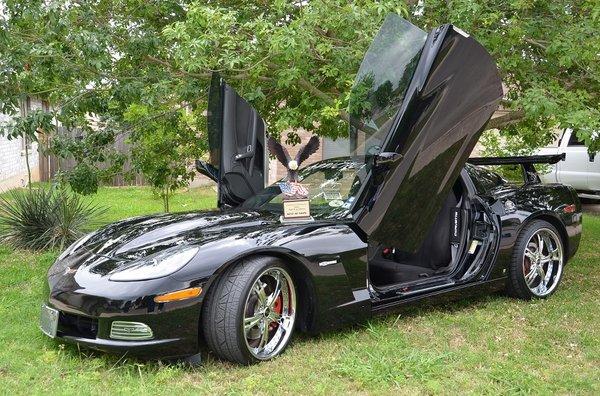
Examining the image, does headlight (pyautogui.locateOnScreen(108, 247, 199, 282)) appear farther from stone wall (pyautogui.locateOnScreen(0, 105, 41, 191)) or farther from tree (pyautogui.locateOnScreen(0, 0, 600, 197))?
stone wall (pyautogui.locateOnScreen(0, 105, 41, 191))

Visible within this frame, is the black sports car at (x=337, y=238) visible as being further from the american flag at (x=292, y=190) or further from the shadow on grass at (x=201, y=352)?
the american flag at (x=292, y=190)

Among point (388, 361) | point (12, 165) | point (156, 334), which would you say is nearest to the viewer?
point (156, 334)

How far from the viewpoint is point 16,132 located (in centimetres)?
608

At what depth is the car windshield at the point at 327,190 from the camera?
4.66 meters

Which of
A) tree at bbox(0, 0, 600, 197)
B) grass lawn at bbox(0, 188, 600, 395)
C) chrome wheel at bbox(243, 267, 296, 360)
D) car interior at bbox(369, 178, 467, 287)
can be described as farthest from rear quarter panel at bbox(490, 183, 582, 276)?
chrome wheel at bbox(243, 267, 296, 360)

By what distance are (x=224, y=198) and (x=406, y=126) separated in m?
1.76

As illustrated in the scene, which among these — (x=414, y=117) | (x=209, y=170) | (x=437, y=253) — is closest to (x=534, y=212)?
(x=437, y=253)

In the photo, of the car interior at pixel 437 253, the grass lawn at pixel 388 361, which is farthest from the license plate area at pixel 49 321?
the car interior at pixel 437 253

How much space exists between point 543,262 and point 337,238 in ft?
7.79

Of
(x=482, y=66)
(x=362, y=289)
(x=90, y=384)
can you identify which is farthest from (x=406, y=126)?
(x=90, y=384)

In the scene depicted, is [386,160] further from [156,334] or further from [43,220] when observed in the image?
[43,220]

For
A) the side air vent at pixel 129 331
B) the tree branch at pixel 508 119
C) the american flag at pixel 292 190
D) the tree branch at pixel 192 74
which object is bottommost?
the side air vent at pixel 129 331

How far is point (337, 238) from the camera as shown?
14.2ft

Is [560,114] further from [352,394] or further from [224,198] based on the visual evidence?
[352,394]
